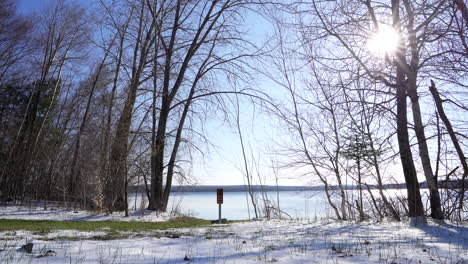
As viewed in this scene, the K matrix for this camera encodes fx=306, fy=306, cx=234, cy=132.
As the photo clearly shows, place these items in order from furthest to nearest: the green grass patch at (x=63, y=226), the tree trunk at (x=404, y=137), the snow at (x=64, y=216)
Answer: the snow at (x=64, y=216) → the tree trunk at (x=404, y=137) → the green grass patch at (x=63, y=226)

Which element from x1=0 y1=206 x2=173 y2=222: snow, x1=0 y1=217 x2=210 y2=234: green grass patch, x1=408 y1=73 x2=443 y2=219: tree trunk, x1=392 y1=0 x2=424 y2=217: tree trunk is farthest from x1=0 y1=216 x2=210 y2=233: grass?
x1=408 y1=73 x2=443 y2=219: tree trunk

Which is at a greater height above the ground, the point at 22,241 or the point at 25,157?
the point at 25,157

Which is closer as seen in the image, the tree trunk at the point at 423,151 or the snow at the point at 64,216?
the tree trunk at the point at 423,151

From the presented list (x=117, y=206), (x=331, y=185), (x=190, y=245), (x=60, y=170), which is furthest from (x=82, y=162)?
(x=190, y=245)

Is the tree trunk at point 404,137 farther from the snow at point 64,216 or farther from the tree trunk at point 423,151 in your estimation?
the snow at point 64,216

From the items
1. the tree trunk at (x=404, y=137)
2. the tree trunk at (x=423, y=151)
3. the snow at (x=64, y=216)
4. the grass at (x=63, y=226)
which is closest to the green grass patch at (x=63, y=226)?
the grass at (x=63, y=226)

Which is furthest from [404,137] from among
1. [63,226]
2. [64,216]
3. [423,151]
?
[64,216]

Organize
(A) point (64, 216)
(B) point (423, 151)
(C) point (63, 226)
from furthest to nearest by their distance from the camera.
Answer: (A) point (64, 216) < (B) point (423, 151) < (C) point (63, 226)

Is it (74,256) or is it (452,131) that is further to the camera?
(452,131)

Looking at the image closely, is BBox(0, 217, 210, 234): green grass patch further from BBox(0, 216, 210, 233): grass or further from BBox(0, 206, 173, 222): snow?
BBox(0, 206, 173, 222): snow

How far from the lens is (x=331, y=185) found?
10039 mm

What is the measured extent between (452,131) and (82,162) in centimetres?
1298

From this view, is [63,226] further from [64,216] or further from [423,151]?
[423,151]

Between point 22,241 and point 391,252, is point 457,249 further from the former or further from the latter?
point 22,241
